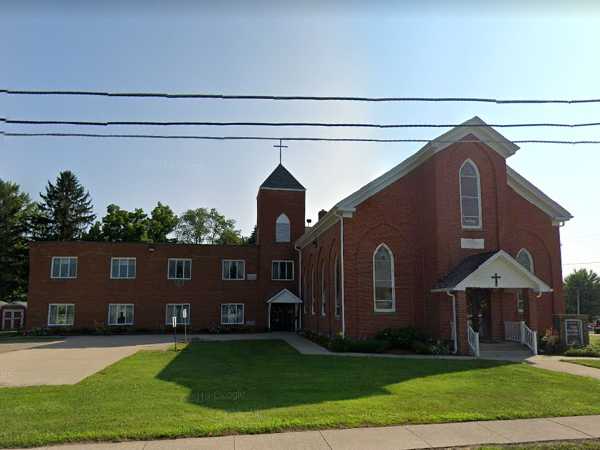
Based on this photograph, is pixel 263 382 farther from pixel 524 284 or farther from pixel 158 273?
pixel 158 273

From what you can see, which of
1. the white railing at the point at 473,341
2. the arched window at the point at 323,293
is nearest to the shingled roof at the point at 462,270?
the white railing at the point at 473,341

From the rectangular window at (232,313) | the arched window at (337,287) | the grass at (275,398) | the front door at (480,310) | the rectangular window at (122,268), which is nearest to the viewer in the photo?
the grass at (275,398)

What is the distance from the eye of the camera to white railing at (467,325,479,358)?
63.2ft

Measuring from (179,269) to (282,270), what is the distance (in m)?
7.70

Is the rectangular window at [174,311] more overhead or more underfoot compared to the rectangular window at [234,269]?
more underfoot

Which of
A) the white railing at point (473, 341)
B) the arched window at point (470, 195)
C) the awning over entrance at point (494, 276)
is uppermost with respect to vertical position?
the arched window at point (470, 195)

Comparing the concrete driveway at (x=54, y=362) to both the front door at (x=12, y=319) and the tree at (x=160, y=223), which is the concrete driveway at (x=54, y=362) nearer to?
the front door at (x=12, y=319)

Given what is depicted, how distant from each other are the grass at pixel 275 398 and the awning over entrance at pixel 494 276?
4.03 meters

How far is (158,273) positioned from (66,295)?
256 inches

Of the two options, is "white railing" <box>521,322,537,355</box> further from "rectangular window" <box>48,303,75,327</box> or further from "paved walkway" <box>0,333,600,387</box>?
"rectangular window" <box>48,303,75,327</box>

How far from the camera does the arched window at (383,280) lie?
22500 mm

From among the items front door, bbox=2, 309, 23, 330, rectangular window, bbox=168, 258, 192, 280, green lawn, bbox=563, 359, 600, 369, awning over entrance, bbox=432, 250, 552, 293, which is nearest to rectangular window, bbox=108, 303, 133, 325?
rectangular window, bbox=168, 258, 192, 280

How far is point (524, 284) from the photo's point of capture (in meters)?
20.5

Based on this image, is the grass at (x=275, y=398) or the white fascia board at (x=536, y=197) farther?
the white fascia board at (x=536, y=197)
